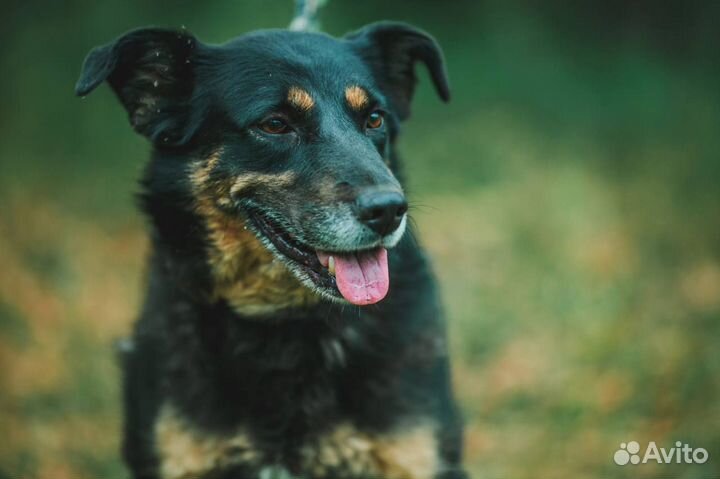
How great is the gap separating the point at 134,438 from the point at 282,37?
1840 mm

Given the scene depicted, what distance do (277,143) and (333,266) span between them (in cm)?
54

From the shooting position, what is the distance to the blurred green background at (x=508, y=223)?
5.14 metres

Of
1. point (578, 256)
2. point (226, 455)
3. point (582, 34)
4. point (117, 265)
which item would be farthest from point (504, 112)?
point (226, 455)

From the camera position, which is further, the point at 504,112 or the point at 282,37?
the point at 504,112

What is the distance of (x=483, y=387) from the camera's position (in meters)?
5.64

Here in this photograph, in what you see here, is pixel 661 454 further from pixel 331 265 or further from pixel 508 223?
pixel 508 223

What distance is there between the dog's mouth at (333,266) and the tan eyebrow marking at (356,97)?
0.59 meters

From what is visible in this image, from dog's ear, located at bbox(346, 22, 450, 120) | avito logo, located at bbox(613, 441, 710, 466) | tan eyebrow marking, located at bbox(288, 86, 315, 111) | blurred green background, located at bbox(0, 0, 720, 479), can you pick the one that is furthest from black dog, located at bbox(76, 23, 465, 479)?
blurred green background, located at bbox(0, 0, 720, 479)

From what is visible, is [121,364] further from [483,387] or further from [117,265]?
[117,265]

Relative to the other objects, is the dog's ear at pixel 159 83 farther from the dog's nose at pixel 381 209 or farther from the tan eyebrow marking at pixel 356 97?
the dog's nose at pixel 381 209

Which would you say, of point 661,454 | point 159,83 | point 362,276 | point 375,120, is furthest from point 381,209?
point 661,454

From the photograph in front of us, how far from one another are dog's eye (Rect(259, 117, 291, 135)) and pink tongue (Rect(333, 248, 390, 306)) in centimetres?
56

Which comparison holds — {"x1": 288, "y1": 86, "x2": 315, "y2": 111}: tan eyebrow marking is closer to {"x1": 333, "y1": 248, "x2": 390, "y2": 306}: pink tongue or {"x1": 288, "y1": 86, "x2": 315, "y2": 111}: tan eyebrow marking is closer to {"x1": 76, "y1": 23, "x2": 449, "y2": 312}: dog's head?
{"x1": 76, "y1": 23, "x2": 449, "y2": 312}: dog's head

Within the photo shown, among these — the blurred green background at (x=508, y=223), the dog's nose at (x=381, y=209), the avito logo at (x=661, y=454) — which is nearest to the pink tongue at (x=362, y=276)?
the dog's nose at (x=381, y=209)
